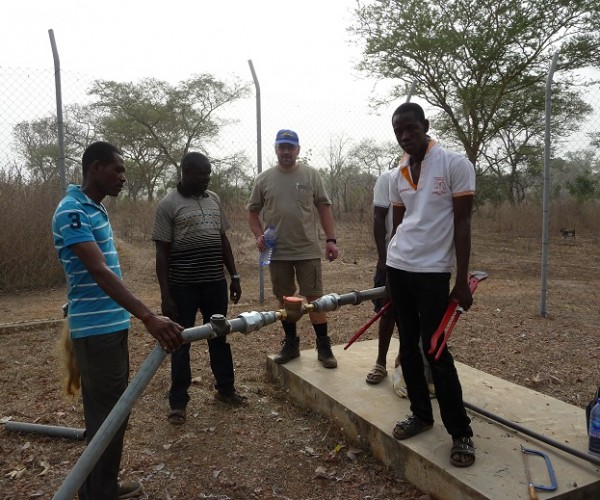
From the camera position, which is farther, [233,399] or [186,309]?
[233,399]

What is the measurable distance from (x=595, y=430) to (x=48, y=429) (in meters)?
2.98

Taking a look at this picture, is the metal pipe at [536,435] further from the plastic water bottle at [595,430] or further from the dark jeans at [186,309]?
the dark jeans at [186,309]

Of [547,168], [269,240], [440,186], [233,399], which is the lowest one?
[233,399]

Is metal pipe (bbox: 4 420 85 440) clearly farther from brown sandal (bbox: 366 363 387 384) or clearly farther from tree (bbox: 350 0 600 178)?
tree (bbox: 350 0 600 178)

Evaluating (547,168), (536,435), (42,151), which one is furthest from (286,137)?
(42,151)

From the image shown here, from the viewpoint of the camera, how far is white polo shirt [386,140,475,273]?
7.57 ft

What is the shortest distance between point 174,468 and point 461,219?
2014 mm

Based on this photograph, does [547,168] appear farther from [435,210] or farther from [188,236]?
[188,236]

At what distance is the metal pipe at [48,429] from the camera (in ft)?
10.1

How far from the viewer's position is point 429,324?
7.90 ft

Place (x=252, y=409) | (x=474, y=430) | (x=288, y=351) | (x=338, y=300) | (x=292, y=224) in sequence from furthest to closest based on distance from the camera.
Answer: (x=288, y=351) → (x=292, y=224) → (x=252, y=409) → (x=474, y=430) → (x=338, y=300)

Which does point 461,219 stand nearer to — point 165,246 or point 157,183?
point 165,246

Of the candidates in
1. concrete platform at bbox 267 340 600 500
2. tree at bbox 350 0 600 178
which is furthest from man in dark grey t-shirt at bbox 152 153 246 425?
tree at bbox 350 0 600 178

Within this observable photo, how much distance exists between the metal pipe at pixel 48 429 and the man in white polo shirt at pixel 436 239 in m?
2.09
